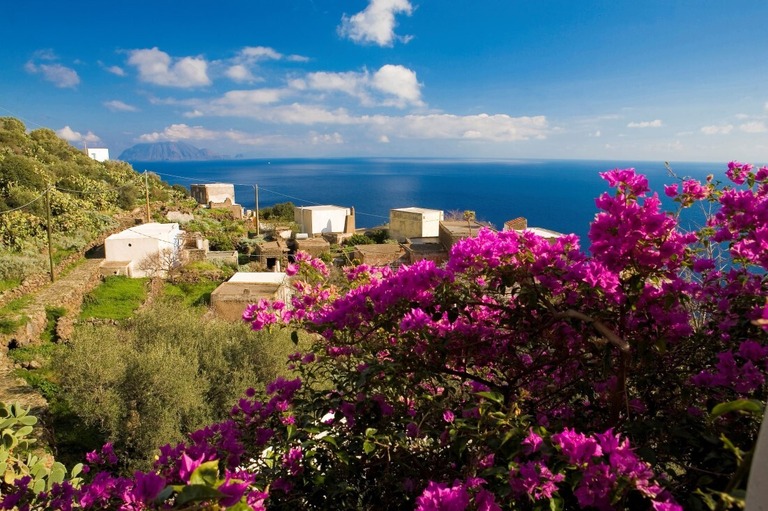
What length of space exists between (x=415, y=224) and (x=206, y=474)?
97.8 feet

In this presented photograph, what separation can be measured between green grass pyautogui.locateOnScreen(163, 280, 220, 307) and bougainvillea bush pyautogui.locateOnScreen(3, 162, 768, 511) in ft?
44.3

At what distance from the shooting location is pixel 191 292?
684 inches

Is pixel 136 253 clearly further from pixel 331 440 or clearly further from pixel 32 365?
pixel 331 440

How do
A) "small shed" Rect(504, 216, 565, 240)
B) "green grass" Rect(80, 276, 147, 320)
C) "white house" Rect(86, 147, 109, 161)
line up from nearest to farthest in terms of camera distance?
"small shed" Rect(504, 216, 565, 240)
"green grass" Rect(80, 276, 147, 320)
"white house" Rect(86, 147, 109, 161)

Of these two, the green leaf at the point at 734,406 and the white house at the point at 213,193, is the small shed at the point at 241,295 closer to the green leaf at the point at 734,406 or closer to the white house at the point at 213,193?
the green leaf at the point at 734,406

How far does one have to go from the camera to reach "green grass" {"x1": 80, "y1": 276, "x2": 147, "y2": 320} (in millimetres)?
14227

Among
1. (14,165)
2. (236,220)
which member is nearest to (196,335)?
(14,165)

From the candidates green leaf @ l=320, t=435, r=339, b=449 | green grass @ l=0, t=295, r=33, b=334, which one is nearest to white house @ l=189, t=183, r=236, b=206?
green grass @ l=0, t=295, r=33, b=334

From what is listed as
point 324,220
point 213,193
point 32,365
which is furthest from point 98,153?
point 32,365

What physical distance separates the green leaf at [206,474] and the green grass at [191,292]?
48.1ft

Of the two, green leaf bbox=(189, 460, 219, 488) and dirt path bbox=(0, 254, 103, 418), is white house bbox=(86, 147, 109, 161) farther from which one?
green leaf bbox=(189, 460, 219, 488)

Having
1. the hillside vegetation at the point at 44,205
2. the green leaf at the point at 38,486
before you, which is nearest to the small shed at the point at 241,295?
the hillside vegetation at the point at 44,205

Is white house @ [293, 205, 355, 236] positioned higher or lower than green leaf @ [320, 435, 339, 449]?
lower

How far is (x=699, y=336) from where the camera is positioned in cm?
217
